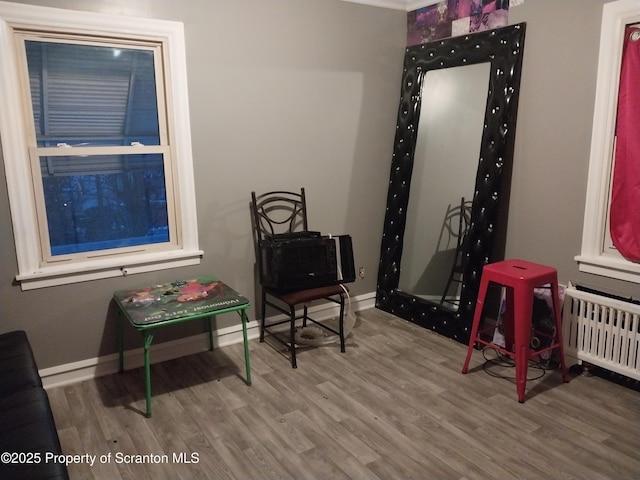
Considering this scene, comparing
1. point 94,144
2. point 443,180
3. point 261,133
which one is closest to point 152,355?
point 94,144

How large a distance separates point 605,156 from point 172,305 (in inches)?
96.6

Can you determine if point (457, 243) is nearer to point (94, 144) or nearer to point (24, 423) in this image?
point (94, 144)

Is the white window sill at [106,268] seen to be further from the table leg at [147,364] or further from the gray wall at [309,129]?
the table leg at [147,364]

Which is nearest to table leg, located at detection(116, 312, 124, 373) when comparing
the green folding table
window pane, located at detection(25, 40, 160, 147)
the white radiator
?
the green folding table

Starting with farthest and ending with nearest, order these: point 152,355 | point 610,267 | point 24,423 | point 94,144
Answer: point 152,355 < point 94,144 < point 610,267 < point 24,423

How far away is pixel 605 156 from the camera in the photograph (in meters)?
2.65

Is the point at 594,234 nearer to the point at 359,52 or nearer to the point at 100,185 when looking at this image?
the point at 359,52

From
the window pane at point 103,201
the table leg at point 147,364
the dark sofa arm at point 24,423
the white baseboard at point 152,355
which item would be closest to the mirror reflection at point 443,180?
the white baseboard at point 152,355

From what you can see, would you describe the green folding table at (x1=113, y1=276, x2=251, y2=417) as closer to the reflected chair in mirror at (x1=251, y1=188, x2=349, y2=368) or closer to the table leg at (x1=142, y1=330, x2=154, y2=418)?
the table leg at (x1=142, y1=330, x2=154, y2=418)

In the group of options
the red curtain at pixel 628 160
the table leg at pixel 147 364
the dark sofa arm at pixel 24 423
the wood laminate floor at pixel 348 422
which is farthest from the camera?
the red curtain at pixel 628 160

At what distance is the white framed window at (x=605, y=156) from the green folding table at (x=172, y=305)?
1.95 meters

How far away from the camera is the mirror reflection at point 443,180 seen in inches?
129

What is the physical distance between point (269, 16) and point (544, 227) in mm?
2153

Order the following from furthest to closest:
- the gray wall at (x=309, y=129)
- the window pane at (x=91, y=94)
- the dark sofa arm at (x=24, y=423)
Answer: the gray wall at (x=309, y=129), the window pane at (x=91, y=94), the dark sofa arm at (x=24, y=423)
